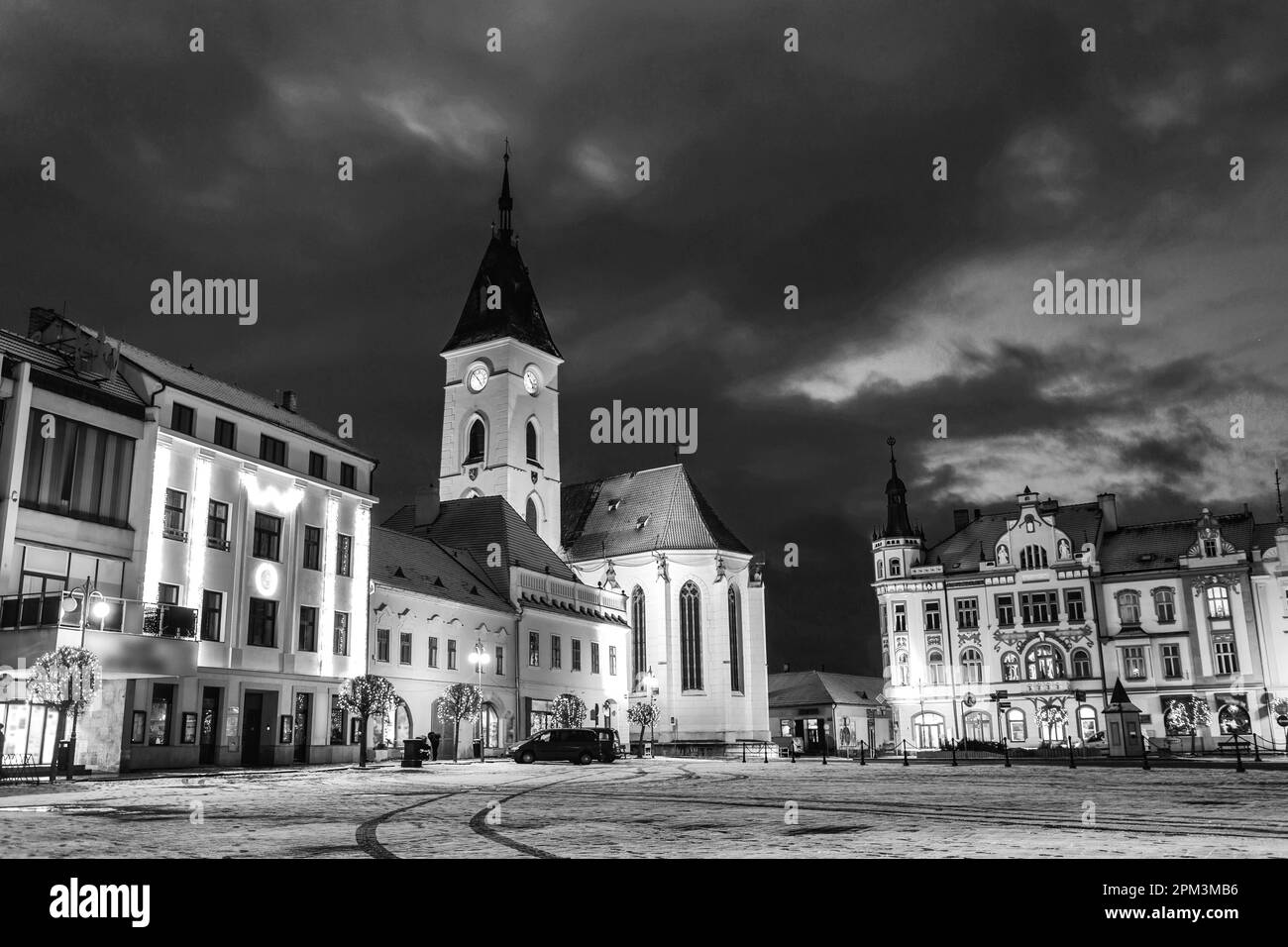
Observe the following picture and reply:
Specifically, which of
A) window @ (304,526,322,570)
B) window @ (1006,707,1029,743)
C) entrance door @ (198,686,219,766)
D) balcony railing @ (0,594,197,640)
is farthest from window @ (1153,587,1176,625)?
balcony railing @ (0,594,197,640)

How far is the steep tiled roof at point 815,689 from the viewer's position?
94875mm

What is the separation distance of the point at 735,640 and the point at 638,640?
7596 millimetres

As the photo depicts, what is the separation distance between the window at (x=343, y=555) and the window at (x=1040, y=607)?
4996cm

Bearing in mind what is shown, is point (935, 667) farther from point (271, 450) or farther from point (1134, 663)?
point (271, 450)

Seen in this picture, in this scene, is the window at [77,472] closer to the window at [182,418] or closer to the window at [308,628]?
the window at [182,418]

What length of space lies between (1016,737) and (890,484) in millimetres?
22111

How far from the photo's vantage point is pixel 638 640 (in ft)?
261

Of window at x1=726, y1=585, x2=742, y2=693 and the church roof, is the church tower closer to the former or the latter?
the church roof

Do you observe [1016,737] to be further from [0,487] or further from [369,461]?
[0,487]

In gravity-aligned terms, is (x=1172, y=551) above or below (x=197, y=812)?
above

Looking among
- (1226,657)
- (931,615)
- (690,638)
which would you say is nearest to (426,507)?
(690,638)

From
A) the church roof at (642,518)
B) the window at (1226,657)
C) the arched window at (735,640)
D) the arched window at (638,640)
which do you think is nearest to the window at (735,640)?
the arched window at (735,640)
